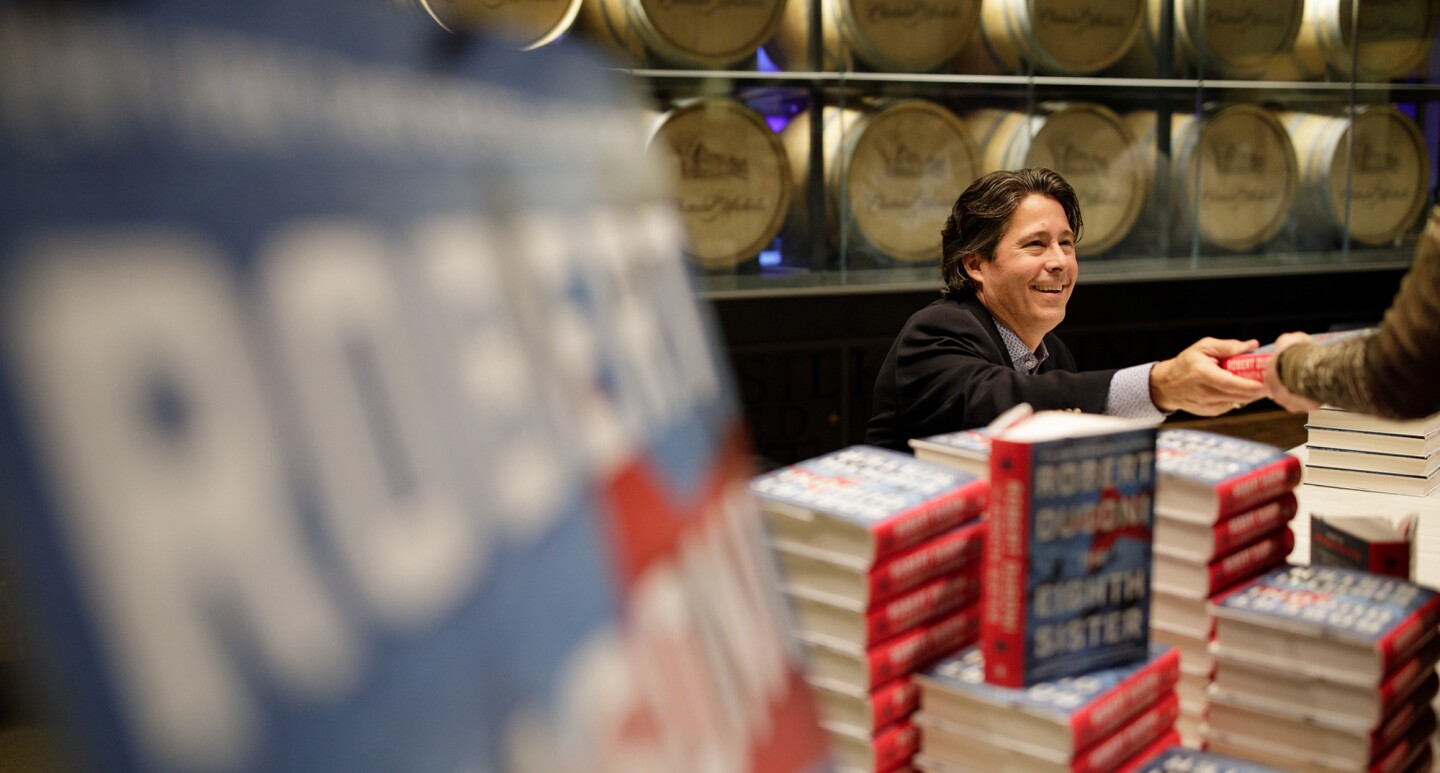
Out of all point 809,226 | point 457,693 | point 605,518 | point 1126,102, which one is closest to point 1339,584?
point 605,518

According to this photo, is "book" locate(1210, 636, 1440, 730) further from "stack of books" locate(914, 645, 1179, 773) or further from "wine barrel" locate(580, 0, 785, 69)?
"wine barrel" locate(580, 0, 785, 69)

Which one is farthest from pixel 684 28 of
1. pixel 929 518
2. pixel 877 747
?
pixel 877 747

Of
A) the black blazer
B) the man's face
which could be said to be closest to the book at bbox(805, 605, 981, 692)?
the black blazer

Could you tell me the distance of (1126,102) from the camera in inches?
167

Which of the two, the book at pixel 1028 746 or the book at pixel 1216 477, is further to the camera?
the book at pixel 1216 477

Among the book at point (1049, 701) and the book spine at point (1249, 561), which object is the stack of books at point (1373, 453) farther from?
the book at point (1049, 701)

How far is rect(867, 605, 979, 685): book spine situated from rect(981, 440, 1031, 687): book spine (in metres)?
0.07

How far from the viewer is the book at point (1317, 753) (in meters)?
1.17

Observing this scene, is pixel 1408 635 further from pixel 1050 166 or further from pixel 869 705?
pixel 1050 166

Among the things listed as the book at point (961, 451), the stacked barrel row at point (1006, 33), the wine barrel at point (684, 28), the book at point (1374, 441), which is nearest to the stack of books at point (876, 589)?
the book at point (961, 451)

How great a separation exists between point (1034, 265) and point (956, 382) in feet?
1.09

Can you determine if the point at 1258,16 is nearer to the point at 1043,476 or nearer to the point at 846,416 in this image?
the point at 846,416

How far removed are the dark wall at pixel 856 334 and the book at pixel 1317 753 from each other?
2.64m

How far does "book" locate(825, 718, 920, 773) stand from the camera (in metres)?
1.09
